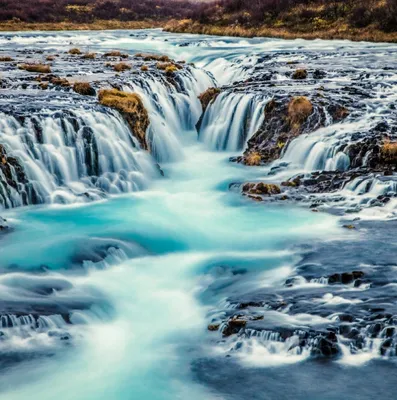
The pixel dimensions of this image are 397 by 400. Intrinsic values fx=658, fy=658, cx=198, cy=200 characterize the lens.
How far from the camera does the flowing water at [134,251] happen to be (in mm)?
10102

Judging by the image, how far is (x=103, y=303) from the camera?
12.3 metres

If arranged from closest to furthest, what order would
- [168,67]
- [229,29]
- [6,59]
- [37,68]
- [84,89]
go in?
[84,89] → [37,68] → [168,67] → [6,59] → [229,29]

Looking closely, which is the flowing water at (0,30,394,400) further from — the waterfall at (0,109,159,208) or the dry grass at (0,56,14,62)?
the dry grass at (0,56,14,62)

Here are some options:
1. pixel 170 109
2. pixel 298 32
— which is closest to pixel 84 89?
pixel 170 109

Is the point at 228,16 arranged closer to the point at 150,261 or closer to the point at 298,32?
the point at 298,32

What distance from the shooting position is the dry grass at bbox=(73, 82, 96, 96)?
24.1 metres

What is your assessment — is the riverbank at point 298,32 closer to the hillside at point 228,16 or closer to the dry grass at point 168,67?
the hillside at point 228,16

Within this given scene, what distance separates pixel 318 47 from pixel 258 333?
107 ft

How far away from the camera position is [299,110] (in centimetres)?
2245

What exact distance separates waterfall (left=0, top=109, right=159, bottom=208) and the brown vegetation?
74cm

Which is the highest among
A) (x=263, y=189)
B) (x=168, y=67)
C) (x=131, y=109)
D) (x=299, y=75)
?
(x=168, y=67)

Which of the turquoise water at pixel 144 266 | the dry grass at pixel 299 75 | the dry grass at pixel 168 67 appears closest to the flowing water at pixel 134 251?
the turquoise water at pixel 144 266

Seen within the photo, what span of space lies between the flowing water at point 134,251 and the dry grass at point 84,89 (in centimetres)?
242

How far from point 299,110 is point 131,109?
5714 mm
